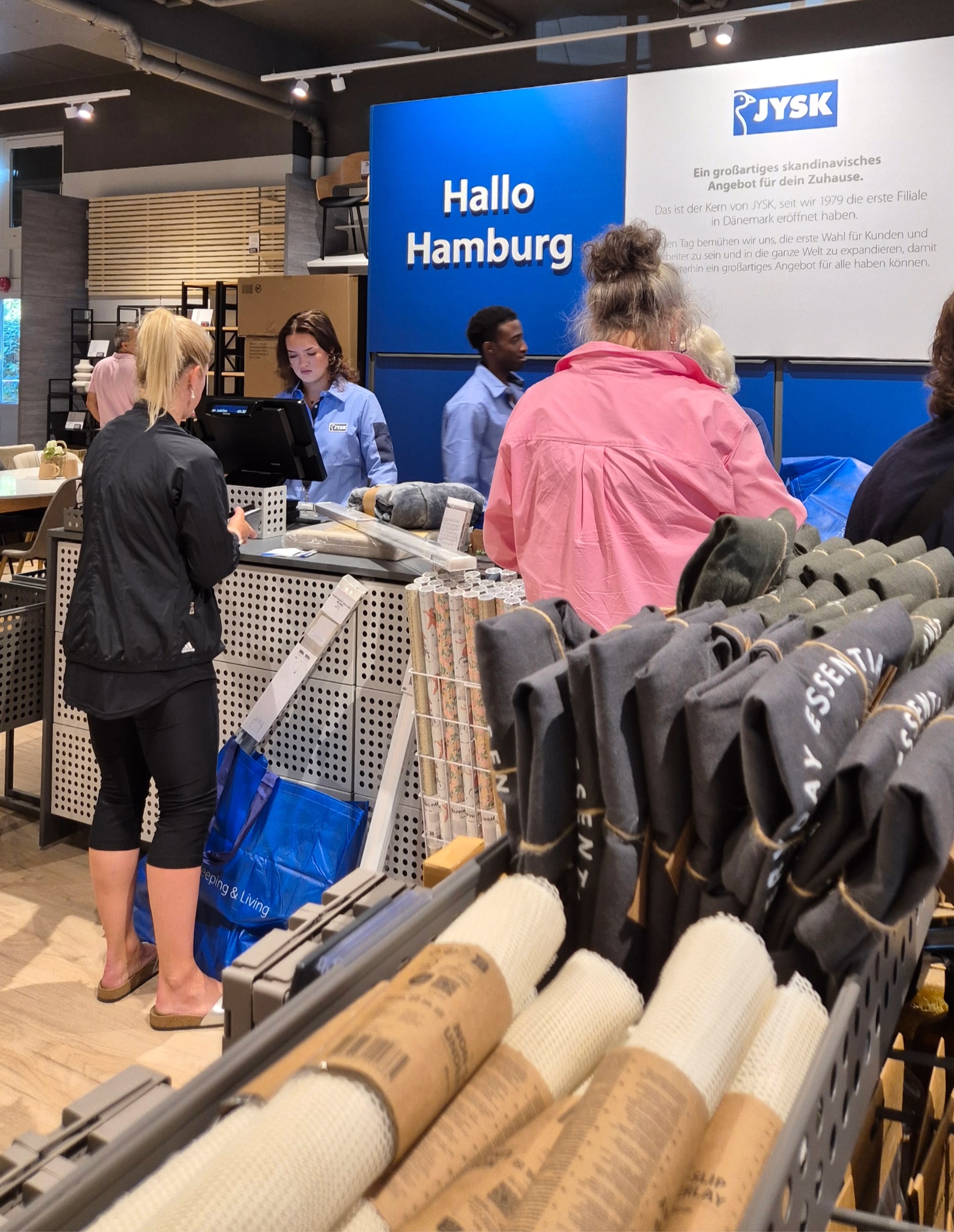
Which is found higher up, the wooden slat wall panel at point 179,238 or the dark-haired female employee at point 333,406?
the wooden slat wall panel at point 179,238

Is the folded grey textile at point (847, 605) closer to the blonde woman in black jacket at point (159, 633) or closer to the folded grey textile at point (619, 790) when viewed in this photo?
the folded grey textile at point (619, 790)

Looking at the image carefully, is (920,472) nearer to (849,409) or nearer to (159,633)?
(159,633)

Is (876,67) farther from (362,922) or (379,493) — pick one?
(362,922)

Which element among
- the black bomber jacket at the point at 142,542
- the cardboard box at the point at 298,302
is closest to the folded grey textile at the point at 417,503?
the black bomber jacket at the point at 142,542

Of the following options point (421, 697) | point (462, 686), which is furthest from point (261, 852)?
point (462, 686)

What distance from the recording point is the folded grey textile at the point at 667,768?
836 mm

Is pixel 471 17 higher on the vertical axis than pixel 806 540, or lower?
higher

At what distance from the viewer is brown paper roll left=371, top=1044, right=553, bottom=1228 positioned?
600 millimetres

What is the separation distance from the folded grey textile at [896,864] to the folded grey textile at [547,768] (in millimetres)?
201

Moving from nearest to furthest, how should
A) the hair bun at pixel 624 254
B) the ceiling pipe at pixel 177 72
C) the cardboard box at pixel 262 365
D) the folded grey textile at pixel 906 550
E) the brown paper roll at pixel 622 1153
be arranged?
1. the brown paper roll at pixel 622 1153
2. the folded grey textile at pixel 906 550
3. the hair bun at pixel 624 254
4. the ceiling pipe at pixel 177 72
5. the cardboard box at pixel 262 365

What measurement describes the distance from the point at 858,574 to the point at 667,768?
56 centimetres

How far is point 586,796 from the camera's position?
2.91 feet

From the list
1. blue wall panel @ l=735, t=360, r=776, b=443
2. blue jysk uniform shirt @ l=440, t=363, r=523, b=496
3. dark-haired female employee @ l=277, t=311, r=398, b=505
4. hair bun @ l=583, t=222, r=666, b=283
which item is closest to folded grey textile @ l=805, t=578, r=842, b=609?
hair bun @ l=583, t=222, r=666, b=283

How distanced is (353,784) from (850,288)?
142 inches
